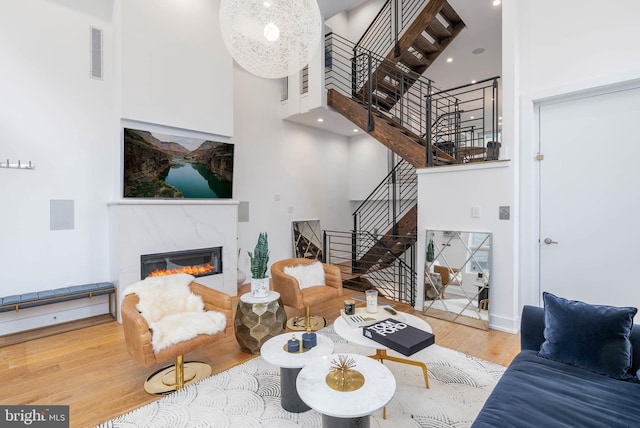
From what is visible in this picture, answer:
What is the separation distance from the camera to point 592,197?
10.3ft

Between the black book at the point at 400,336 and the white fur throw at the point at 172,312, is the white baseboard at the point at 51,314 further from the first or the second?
the black book at the point at 400,336

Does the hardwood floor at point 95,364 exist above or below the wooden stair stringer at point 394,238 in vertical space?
below

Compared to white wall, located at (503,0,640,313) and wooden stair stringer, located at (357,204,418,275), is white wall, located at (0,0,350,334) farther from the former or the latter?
white wall, located at (503,0,640,313)

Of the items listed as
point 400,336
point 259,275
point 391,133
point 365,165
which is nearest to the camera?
point 400,336

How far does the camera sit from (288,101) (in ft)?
19.7

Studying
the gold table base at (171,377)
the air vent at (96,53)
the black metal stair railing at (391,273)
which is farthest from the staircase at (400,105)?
the air vent at (96,53)

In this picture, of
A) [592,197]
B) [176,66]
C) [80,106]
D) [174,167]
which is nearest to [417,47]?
[592,197]

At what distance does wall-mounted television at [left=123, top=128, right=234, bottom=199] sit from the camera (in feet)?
13.0

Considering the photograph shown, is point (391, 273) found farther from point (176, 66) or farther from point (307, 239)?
point (176, 66)

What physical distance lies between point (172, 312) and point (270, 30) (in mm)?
2594

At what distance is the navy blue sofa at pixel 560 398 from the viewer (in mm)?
1396

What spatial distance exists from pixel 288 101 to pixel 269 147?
3.29 feet

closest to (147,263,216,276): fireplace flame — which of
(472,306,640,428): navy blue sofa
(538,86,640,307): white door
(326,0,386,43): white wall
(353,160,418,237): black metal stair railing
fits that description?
(353,160,418,237): black metal stair railing

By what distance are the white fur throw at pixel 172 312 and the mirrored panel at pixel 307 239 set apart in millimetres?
3544
